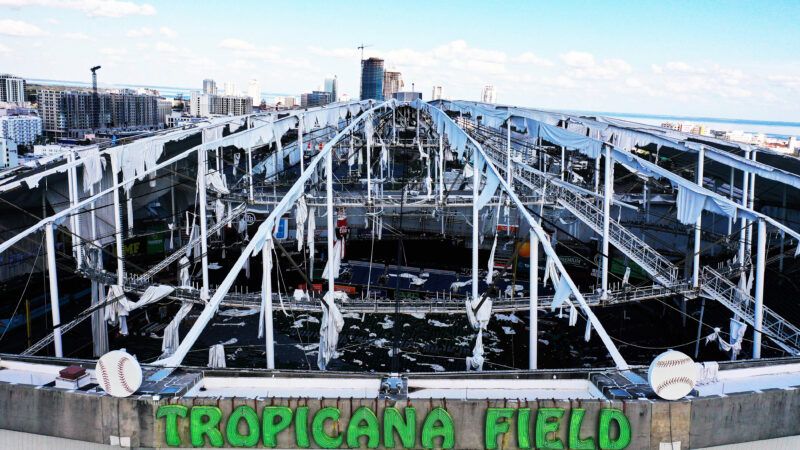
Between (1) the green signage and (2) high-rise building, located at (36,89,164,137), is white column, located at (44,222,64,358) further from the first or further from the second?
(2) high-rise building, located at (36,89,164,137)

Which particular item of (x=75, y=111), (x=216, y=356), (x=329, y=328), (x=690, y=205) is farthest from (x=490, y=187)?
(x=75, y=111)

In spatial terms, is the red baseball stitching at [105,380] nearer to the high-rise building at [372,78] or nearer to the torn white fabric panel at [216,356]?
the torn white fabric panel at [216,356]

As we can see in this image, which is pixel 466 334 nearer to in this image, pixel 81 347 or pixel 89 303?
pixel 81 347

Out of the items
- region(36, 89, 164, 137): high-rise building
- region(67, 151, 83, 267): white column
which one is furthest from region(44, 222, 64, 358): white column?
region(36, 89, 164, 137): high-rise building

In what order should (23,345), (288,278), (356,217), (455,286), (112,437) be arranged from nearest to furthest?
(112,437) → (23,345) → (455,286) → (288,278) → (356,217)

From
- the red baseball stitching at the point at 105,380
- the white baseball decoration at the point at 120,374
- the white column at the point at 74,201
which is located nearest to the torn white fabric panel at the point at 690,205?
the white baseball decoration at the point at 120,374

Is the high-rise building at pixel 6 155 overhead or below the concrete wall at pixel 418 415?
overhead

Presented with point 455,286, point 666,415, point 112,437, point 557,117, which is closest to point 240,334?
point 455,286

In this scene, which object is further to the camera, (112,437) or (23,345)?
(23,345)
